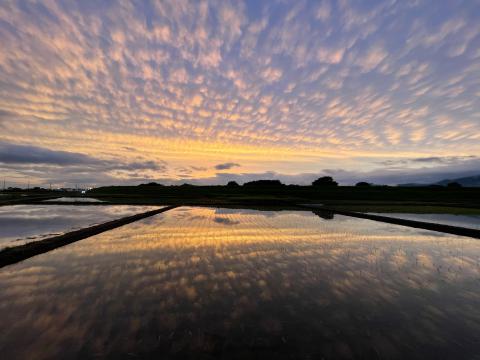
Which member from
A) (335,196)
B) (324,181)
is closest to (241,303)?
(335,196)

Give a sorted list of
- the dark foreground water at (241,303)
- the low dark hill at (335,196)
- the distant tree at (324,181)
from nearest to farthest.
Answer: the dark foreground water at (241,303)
the low dark hill at (335,196)
the distant tree at (324,181)

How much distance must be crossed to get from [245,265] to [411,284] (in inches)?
238

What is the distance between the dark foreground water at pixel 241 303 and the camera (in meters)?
5.21

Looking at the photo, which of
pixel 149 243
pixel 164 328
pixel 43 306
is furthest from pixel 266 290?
pixel 149 243

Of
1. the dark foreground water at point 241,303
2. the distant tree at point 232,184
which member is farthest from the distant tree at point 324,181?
the dark foreground water at point 241,303

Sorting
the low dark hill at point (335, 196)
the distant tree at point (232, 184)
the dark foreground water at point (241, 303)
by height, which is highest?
the distant tree at point (232, 184)

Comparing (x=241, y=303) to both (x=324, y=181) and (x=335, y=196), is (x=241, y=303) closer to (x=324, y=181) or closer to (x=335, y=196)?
(x=335, y=196)

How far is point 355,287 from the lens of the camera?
28.0 ft

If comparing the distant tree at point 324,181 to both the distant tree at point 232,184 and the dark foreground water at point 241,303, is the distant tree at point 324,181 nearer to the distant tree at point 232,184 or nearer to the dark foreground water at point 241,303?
the distant tree at point 232,184

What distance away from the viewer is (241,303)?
7.17 m

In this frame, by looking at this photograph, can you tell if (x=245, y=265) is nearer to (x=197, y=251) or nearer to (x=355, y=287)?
(x=197, y=251)

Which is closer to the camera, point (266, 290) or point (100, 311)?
point (100, 311)

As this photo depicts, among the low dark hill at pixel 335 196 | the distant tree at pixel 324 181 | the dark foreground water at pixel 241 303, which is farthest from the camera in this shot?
the distant tree at pixel 324 181

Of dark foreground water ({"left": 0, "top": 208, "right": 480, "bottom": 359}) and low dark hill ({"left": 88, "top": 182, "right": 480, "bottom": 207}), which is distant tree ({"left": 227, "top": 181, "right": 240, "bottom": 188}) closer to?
low dark hill ({"left": 88, "top": 182, "right": 480, "bottom": 207})
